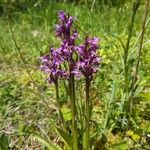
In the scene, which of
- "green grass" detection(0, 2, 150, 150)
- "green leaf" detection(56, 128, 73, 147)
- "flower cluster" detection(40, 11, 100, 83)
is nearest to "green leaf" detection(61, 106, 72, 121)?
"green grass" detection(0, 2, 150, 150)

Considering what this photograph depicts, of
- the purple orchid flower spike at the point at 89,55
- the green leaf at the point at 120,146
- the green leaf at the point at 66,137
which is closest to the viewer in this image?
the purple orchid flower spike at the point at 89,55

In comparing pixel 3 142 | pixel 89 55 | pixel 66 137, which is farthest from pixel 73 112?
pixel 3 142

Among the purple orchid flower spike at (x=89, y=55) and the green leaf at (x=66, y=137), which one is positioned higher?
the purple orchid flower spike at (x=89, y=55)

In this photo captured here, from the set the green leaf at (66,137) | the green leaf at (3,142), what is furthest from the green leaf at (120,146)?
the green leaf at (3,142)

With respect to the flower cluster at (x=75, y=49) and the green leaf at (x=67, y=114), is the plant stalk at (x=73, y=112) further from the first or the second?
the green leaf at (x=67, y=114)

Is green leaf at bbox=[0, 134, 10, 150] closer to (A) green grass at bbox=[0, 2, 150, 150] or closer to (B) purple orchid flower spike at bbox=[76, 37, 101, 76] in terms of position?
(A) green grass at bbox=[0, 2, 150, 150]

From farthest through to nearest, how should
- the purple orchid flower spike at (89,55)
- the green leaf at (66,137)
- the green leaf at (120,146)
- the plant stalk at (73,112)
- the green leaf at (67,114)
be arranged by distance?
the green leaf at (67,114) < the green leaf at (120,146) < the green leaf at (66,137) < the plant stalk at (73,112) < the purple orchid flower spike at (89,55)

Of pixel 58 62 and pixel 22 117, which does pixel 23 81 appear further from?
pixel 58 62

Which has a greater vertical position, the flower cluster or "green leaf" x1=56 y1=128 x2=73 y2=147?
the flower cluster

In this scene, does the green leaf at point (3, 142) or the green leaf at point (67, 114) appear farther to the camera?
the green leaf at point (67, 114)

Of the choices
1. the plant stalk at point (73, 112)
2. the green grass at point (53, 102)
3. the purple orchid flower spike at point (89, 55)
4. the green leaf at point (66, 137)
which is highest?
the purple orchid flower spike at point (89, 55)

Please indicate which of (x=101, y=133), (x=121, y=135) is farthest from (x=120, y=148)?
(x=121, y=135)
